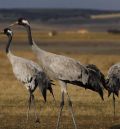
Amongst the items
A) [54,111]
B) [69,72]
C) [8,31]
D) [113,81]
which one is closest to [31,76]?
[8,31]

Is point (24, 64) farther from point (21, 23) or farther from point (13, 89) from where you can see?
point (13, 89)

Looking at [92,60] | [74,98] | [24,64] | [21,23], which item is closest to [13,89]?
[74,98]

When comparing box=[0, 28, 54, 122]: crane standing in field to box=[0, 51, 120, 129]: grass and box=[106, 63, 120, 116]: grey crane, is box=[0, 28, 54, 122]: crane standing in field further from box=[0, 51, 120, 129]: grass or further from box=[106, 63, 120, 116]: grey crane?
box=[106, 63, 120, 116]: grey crane

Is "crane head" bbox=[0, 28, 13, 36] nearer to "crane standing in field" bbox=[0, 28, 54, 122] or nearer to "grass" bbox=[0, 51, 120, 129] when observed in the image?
"crane standing in field" bbox=[0, 28, 54, 122]

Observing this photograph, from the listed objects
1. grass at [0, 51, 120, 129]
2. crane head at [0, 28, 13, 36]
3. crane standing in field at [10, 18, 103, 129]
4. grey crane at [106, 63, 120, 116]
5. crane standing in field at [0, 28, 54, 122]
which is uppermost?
crane head at [0, 28, 13, 36]

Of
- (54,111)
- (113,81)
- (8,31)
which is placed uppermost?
(8,31)

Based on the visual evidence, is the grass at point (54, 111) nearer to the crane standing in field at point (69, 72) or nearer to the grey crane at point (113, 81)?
the grey crane at point (113, 81)

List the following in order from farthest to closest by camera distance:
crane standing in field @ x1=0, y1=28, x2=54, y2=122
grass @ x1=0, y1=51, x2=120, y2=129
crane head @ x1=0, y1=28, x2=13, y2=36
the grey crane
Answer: crane head @ x1=0, y1=28, x2=13, y2=36
the grey crane
crane standing in field @ x1=0, y1=28, x2=54, y2=122
grass @ x1=0, y1=51, x2=120, y2=129

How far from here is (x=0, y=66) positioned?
30.5m

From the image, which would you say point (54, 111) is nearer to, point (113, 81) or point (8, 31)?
point (113, 81)

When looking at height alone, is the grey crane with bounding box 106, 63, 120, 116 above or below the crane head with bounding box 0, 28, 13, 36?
below

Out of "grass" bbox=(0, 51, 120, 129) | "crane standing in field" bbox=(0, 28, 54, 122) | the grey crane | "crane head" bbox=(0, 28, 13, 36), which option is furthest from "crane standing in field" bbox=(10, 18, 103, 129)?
"crane head" bbox=(0, 28, 13, 36)

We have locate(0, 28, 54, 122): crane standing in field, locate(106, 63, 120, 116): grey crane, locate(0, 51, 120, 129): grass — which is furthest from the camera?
locate(106, 63, 120, 116): grey crane

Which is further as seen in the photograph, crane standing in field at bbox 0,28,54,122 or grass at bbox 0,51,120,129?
crane standing in field at bbox 0,28,54,122
